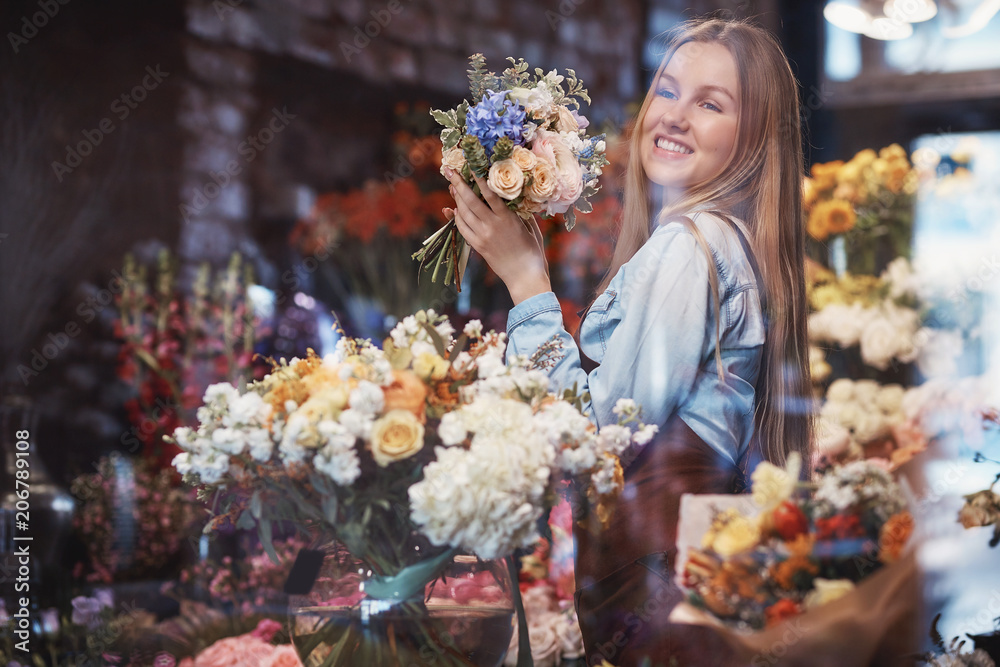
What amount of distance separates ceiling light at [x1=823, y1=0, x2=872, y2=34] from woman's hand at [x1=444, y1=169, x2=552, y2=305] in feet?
4.18

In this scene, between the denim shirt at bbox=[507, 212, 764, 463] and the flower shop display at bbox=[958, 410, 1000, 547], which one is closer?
the denim shirt at bbox=[507, 212, 764, 463]

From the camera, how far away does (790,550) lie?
1.21m

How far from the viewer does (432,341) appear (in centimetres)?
134

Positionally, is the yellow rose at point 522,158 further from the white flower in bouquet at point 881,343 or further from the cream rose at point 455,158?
the white flower in bouquet at point 881,343

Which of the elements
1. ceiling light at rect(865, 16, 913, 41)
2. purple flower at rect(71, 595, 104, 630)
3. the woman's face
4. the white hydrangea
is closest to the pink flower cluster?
purple flower at rect(71, 595, 104, 630)

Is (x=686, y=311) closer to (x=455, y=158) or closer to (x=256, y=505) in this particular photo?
(x=455, y=158)

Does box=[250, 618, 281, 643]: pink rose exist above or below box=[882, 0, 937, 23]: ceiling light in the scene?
below

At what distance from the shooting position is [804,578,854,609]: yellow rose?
1.19 metres

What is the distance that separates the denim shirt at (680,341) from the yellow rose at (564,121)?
246mm

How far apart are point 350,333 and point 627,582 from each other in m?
1.32

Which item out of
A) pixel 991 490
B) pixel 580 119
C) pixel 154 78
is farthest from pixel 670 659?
pixel 154 78

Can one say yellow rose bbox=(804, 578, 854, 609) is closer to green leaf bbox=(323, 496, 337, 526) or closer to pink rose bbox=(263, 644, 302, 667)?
green leaf bbox=(323, 496, 337, 526)

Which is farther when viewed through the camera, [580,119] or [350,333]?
[350,333]

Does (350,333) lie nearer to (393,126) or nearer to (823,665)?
(393,126)
